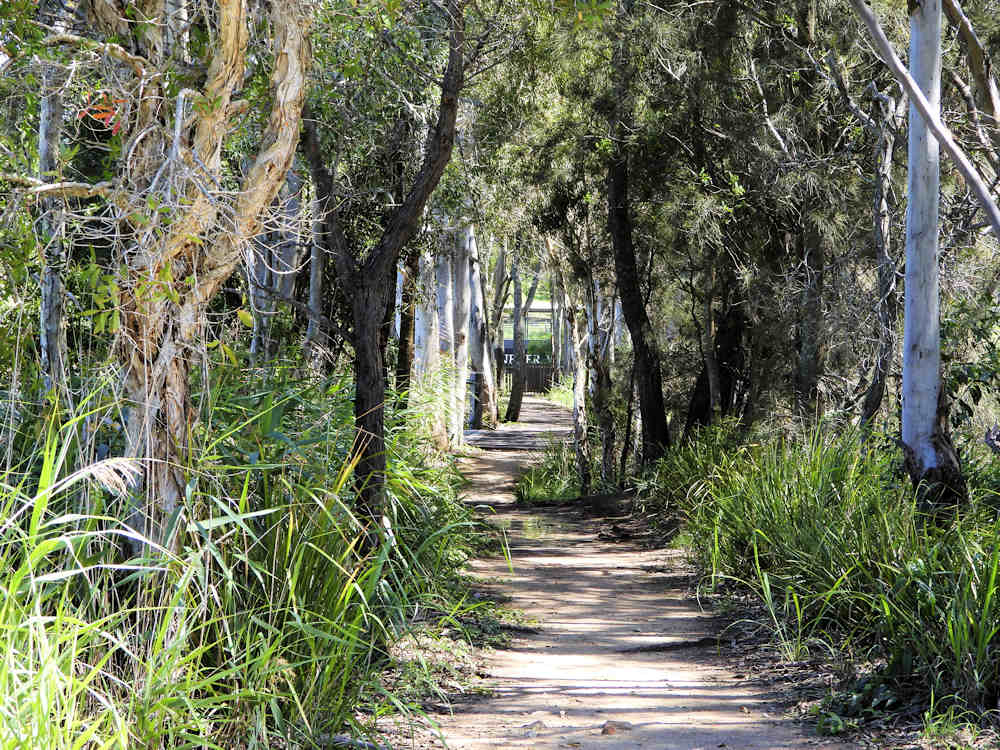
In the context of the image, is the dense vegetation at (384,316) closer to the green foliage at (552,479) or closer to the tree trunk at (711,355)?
the tree trunk at (711,355)

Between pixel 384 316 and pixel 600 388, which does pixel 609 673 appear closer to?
pixel 384 316

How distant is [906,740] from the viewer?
183 inches

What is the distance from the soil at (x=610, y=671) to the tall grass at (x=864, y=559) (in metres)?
0.59

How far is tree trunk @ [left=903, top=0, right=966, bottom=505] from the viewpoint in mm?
7410

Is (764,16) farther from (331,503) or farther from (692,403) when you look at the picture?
(331,503)

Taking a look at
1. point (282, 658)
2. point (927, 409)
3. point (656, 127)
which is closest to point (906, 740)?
point (282, 658)

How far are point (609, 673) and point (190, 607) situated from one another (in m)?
3.12

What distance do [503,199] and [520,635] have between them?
1201 centimetres

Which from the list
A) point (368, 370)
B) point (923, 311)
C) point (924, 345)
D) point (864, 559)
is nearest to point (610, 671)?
point (864, 559)

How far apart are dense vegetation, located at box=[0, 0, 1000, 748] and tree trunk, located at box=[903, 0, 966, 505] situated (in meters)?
0.02

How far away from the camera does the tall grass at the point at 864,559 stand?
4922mm

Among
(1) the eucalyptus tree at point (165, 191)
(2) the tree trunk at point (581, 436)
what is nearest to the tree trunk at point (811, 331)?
(2) the tree trunk at point (581, 436)

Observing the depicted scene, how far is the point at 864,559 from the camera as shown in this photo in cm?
620

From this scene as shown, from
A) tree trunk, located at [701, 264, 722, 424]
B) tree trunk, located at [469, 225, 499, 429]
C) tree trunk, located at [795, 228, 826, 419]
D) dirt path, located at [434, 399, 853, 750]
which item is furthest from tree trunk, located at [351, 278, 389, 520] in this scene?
tree trunk, located at [469, 225, 499, 429]
